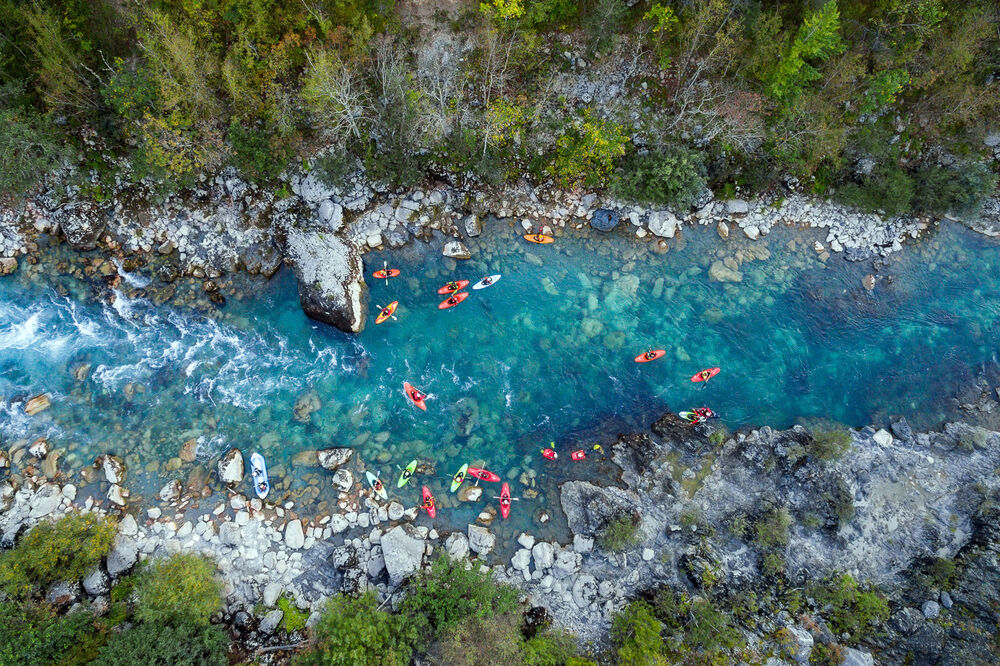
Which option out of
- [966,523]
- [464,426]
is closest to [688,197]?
[464,426]

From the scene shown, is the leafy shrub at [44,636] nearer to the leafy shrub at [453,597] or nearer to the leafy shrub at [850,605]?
the leafy shrub at [453,597]

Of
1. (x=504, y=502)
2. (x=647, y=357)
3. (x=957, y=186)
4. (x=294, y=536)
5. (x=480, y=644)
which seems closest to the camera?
(x=480, y=644)

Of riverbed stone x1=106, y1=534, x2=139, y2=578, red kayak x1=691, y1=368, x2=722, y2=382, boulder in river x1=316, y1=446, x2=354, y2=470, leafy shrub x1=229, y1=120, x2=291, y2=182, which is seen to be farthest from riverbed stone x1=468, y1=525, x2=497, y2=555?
leafy shrub x1=229, y1=120, x2=291, y2=182

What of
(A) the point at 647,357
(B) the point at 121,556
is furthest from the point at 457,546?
(B) the point at 121,556

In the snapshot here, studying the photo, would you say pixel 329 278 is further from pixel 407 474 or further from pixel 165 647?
pixel 165 647

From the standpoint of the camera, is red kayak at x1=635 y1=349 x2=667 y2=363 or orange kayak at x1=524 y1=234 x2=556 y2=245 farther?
orange kayak at x1=524 y1=234 x2=556 y2=245

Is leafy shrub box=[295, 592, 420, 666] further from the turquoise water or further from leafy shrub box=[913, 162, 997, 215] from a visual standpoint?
leafy shrub box=[913, 162, 997, 215]
